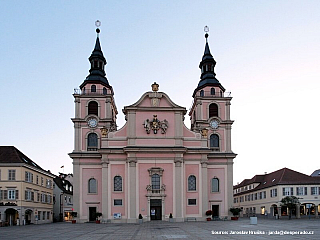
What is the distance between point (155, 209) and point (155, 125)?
10.8 meters

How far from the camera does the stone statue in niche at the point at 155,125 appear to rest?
54500mm

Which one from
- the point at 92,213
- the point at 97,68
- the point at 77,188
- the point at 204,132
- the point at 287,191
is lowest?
the point at 92,213

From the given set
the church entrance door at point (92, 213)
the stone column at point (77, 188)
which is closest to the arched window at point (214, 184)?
the church entrance door at point (92, 213)

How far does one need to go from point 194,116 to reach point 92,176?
17619 millimetres

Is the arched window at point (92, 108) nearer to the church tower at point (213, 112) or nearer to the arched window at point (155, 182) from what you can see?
the arched window at point (155, 182)

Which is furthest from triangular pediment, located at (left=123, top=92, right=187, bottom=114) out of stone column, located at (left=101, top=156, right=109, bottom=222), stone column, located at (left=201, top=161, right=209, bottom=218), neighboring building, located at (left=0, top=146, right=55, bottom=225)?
neighboring building, located at (left=0, top=146, right=55, bottom=225)

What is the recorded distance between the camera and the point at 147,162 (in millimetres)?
54062

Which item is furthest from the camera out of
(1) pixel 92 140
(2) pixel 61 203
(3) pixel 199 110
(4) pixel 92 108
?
(2) pixel 61 203

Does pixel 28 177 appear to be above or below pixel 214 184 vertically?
above

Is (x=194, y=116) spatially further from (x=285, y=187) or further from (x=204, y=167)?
(x=285, y=187)

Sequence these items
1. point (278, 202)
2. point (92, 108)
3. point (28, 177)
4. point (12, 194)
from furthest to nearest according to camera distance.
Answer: point (278, 202) < point (92, 108) < point (28, 177) < point (12, 194)

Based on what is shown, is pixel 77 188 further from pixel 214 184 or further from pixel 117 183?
pixel 214 184

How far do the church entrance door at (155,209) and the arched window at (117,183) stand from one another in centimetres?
448

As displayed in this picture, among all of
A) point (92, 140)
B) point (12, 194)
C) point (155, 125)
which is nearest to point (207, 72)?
point (155, 125)
